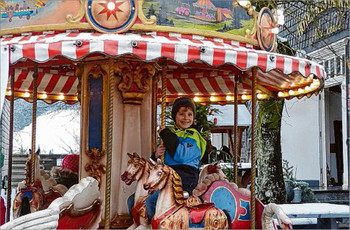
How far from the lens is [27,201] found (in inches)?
332

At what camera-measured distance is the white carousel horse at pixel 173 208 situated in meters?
6.57

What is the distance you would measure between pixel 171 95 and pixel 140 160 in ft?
13.1

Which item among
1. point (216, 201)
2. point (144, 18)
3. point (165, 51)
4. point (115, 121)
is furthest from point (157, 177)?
point (144, 18)

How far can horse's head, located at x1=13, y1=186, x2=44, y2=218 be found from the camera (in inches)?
329

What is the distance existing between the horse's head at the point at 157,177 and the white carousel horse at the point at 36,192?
7.52ft

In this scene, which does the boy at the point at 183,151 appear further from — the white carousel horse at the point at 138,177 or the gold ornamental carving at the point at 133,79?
the gold ornamental carving at the point at 133,79

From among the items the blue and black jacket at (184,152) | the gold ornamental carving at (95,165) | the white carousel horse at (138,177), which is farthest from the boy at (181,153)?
the gold ornamental carving at (95,165)

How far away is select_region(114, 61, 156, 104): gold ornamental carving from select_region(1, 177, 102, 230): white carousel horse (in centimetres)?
173

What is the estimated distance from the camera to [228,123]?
747 inches

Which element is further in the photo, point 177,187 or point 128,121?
point 128,121

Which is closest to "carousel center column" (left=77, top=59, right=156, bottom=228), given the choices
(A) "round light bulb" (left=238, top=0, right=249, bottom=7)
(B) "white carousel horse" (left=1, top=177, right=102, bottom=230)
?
(B) "white carousel horse" (left=1, top=177, right=102, bottom=230)

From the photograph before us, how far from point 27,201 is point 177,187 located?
2.68 metres

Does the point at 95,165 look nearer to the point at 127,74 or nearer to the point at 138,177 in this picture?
the point at 138,177

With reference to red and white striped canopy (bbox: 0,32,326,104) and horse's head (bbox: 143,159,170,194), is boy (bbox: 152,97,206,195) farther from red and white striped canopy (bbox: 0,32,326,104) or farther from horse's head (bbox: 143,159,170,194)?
red and white striped canopy (bbox: 0,32,326,104)
